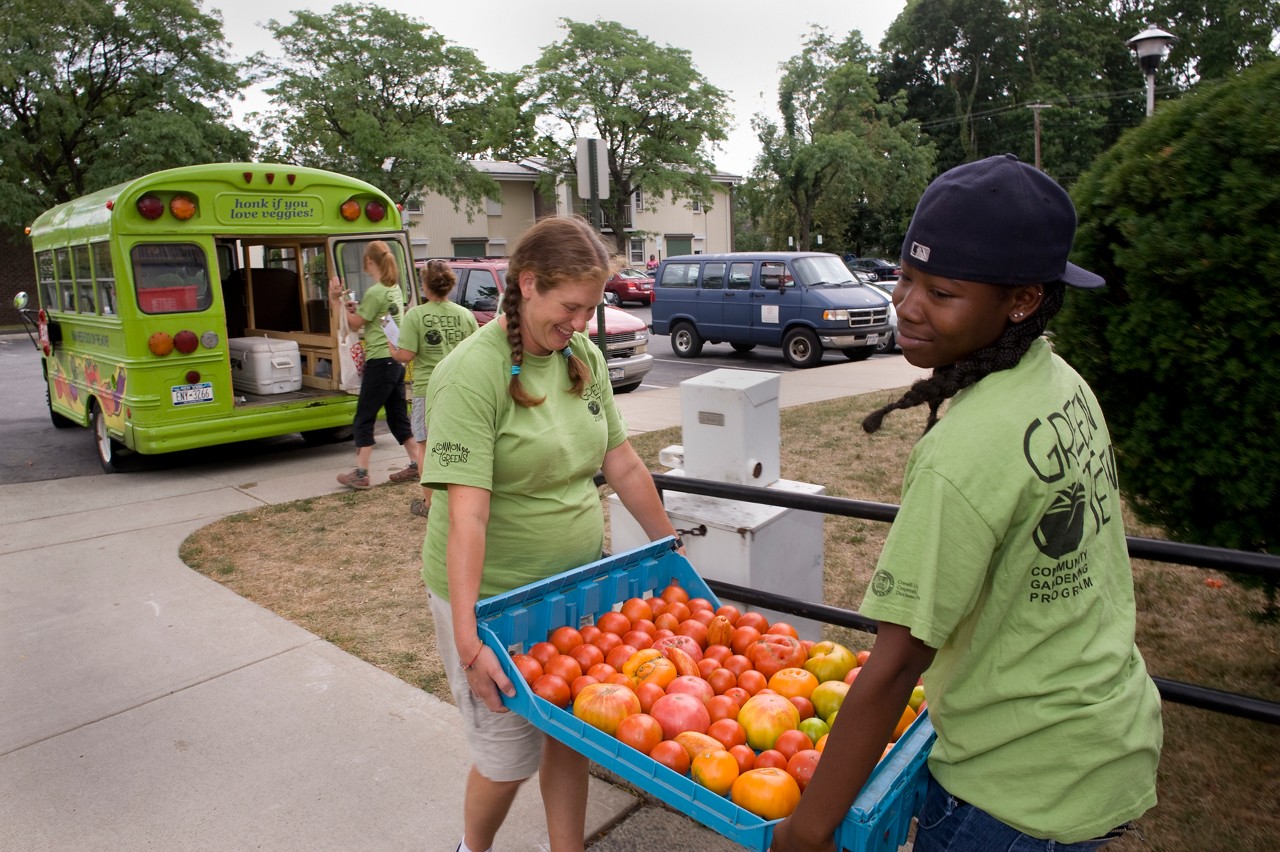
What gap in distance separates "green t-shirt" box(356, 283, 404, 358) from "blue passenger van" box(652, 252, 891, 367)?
32.0 feet

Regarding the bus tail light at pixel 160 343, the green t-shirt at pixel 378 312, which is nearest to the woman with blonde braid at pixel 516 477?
the green t-shirt at pixel 378 312

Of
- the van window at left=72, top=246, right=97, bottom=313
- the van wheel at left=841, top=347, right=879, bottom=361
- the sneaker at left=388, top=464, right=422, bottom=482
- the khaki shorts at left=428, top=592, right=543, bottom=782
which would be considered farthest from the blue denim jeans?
the van wheel at left=841, top=347, right=879, bottom=361

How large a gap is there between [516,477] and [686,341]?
16.0 meters

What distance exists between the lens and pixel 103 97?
111 ft

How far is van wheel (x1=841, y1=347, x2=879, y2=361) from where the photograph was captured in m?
16.2

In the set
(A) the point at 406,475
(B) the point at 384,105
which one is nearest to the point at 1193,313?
(A) the point at 406,475

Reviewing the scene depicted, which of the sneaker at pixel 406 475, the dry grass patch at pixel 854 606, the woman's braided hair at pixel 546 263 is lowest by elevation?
the dry grass patch at pixel 854 606

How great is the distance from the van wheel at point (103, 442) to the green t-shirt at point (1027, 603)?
358 inches

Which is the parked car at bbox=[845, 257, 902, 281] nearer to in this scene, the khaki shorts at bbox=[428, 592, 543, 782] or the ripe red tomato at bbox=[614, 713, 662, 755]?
the khaki shorts at bbox=[428, 592, 543, 782]

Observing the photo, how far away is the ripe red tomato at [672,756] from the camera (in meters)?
1.88

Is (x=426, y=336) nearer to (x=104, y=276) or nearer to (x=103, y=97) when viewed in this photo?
(x=104, y=276)

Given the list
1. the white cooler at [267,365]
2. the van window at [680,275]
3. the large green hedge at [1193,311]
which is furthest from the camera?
the van window at [680,275]

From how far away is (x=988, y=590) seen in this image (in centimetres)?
138

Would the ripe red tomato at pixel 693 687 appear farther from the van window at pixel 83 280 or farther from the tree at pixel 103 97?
the tree at pixel 103 97
